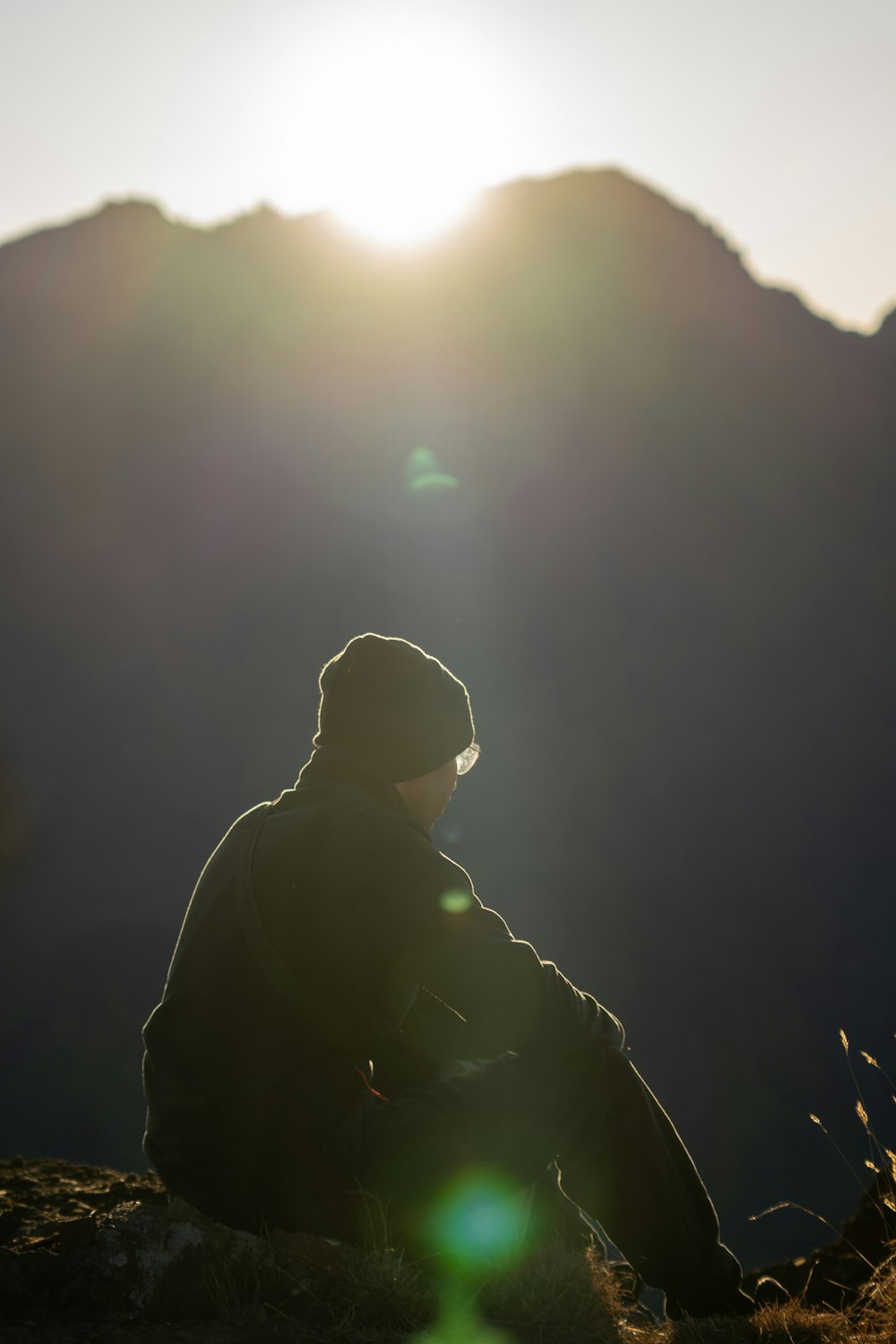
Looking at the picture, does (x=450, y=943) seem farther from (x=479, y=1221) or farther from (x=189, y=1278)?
(x=189, y=1278)

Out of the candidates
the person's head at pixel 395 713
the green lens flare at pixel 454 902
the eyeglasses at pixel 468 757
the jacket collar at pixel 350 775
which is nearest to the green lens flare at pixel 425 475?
the eyeglasses at pixel 468 757

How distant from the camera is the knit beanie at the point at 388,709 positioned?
8.09 feet

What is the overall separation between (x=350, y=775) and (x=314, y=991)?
0.51m

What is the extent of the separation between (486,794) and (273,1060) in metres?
64.8

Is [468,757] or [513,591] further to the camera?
[513,591]

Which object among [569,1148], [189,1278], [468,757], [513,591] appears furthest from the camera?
[513,591]

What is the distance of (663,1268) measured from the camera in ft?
7.14

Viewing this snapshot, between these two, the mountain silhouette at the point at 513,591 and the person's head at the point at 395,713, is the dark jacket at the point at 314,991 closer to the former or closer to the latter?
the person's head at the point at 395,713

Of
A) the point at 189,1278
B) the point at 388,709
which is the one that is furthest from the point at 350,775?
the point at 189,1278

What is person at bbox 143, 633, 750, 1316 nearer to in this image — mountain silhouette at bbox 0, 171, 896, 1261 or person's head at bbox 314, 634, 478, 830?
person's head at bbox 314, 634, 478, 830

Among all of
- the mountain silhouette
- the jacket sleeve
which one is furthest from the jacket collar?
the mountain silhouette

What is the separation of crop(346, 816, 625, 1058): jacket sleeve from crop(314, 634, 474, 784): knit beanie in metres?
0.42

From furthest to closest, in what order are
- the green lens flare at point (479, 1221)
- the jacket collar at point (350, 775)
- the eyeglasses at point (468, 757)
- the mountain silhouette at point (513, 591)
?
the mountain silhouette at point (513, 591), the eyeglasses at point (468, 757), the jacket collar at point (350, 775), the green lens flare at point (479, 1221)

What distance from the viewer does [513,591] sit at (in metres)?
73.4
